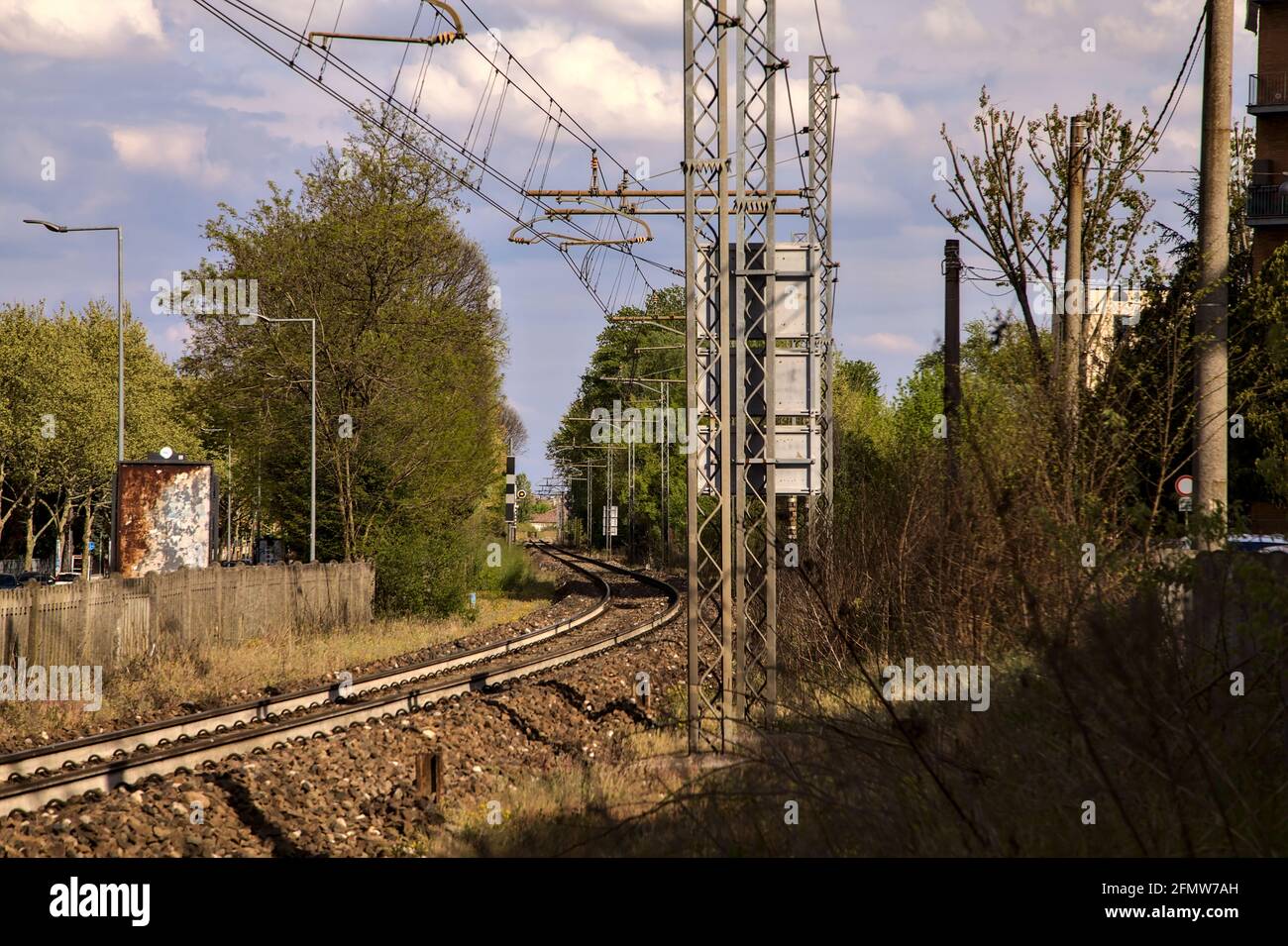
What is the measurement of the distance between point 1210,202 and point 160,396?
2217 inches

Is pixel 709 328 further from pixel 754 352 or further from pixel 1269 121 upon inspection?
pixel 1269 121

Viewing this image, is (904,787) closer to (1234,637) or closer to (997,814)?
(997,814)

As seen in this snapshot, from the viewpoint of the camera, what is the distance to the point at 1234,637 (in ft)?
29.2

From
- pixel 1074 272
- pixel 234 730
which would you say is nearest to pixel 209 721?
pixel 234 730

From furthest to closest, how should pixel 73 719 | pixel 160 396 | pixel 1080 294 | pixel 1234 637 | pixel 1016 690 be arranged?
pixel 160 396 → pixel 1080 294 → pixel 73 719 → pixel 1016 690 → pixel 1234 637

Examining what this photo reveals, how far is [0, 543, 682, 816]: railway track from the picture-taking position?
33.5 ft

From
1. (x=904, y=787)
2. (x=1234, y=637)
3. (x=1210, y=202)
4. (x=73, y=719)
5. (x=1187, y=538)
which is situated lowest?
(x=73, y=719)

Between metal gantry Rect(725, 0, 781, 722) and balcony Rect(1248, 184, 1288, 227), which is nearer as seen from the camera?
metal gantry Rect(725, 0, 781, 722)

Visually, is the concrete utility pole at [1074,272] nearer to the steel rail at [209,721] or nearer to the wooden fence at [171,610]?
the steel rail at [209,721]

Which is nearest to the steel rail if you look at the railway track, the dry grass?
the railway track

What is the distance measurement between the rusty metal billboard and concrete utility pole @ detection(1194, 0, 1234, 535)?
2007 cm

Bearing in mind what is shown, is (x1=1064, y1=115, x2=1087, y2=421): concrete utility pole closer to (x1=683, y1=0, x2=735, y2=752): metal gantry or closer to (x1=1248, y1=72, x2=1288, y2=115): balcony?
(x1=683, y1=0, x2=735, y2=752): metal gantry

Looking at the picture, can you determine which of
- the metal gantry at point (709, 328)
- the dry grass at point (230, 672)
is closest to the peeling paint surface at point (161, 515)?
the dry grass at point (230, 672)
